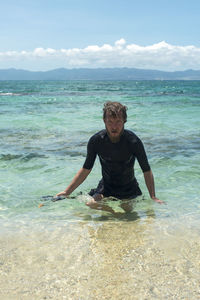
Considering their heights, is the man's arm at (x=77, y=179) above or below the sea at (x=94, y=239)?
above

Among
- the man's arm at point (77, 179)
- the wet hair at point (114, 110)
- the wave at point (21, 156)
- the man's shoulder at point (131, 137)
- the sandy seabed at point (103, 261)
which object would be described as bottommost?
the wave at point (21, 156)

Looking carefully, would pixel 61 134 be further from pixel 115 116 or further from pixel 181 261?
pixel 181 261

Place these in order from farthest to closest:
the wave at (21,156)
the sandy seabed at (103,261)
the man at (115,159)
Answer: the wave at (21,156) → the man at (115,159) → the sandy seabed at (103,261)

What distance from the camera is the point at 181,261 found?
3.48 metres

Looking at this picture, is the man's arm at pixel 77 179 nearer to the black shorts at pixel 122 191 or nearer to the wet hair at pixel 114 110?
the black shorts at pixel 122 191

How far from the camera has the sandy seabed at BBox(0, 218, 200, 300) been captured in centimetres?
297

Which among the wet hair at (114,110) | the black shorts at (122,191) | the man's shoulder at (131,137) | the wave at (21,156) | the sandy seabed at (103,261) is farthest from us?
the wave at (21,156)

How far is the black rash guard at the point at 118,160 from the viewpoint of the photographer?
4.82 metres

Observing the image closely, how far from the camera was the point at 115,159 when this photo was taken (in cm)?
502

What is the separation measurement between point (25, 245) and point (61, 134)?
9817 millimetres

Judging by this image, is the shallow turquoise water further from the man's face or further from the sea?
the man's face

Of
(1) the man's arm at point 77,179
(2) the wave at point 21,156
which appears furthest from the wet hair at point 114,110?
(2) the wave at point 21,156

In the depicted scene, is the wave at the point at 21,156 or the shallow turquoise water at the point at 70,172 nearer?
the shallow turquoise water at the point at 70,172

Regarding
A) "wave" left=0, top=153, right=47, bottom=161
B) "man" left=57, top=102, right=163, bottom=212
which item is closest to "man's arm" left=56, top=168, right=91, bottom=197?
"man" left=57, top=102, right=163, bottom=212
